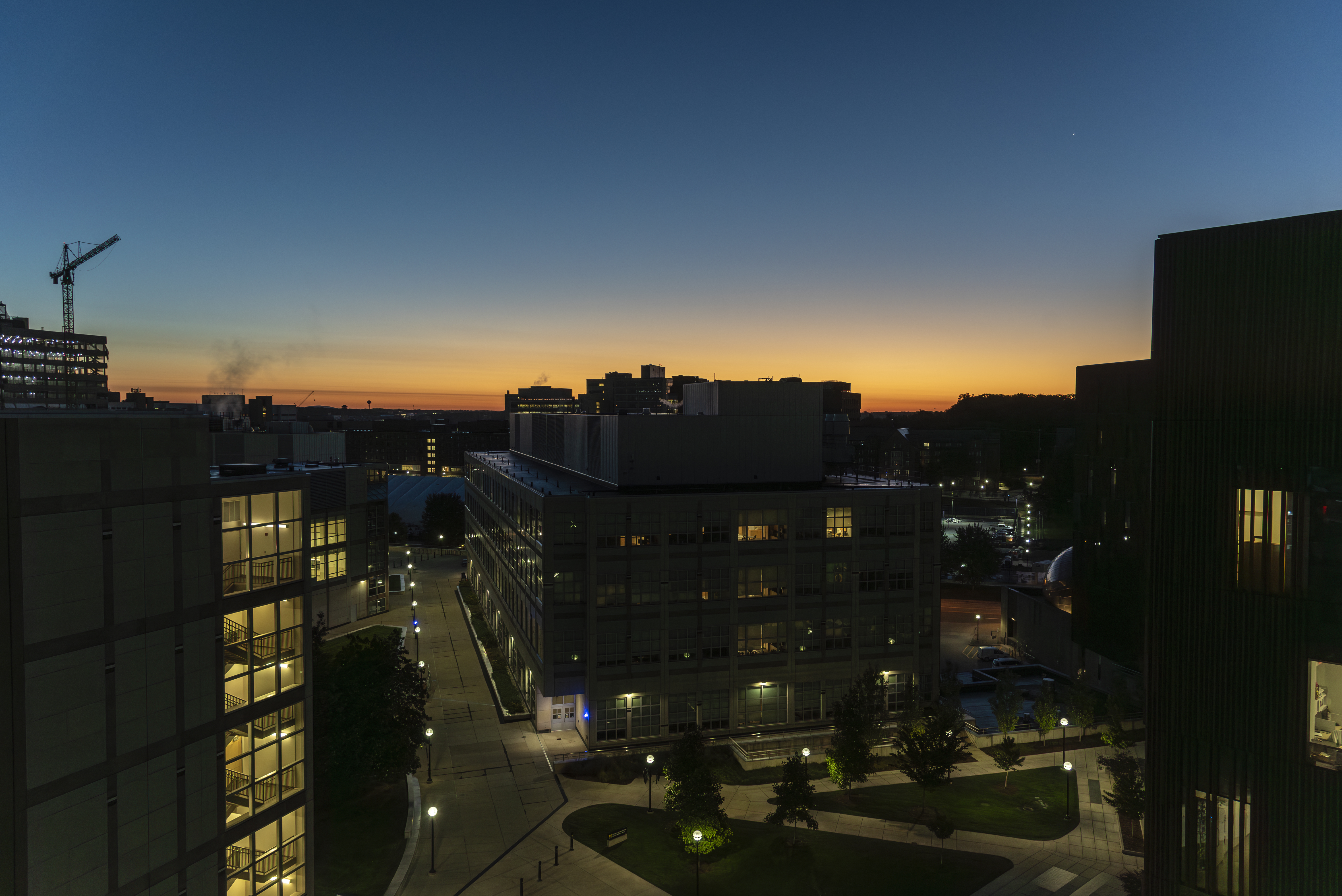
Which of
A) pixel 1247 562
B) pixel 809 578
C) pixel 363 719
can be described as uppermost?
pixel 1247 562

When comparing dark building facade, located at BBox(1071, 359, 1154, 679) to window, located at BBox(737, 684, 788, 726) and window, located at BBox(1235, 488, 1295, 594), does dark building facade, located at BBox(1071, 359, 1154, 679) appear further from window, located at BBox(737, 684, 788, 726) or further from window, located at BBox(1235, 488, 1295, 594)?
window, located at BBox(1235, 488, 1295, 594)

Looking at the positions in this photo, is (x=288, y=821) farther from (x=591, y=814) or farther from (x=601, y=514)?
(x=601, y=514)

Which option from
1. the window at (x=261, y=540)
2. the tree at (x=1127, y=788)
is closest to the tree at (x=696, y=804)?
the tree at (x=1127, y=788)

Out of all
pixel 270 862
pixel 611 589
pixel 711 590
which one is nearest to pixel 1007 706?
pixel 711 590

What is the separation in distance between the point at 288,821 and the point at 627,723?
25.2 meters

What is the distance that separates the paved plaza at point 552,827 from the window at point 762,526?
49.8 ft

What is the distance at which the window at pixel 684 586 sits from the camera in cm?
4947

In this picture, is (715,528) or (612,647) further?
(715,528)

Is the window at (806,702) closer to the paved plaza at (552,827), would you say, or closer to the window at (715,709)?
the window at (715,709)

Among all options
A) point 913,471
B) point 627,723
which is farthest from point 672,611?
point 913,471

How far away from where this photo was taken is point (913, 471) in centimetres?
18350

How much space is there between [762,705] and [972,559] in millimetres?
57226

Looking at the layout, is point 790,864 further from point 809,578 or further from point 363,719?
point 363,719

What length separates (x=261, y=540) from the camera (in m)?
25.8
